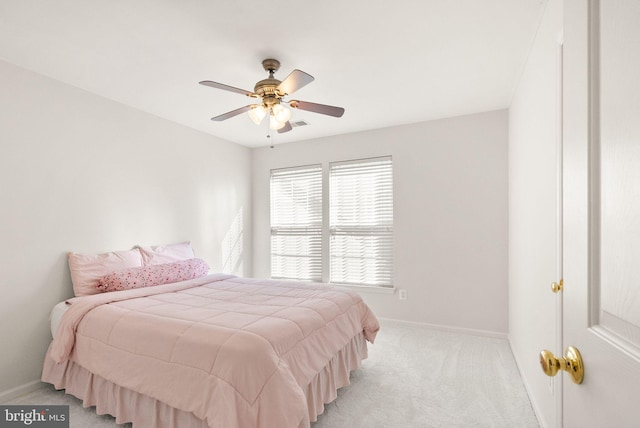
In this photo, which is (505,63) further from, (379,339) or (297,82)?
(379,339)

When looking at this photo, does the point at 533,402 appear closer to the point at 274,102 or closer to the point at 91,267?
the point at 274,102

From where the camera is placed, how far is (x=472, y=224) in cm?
364

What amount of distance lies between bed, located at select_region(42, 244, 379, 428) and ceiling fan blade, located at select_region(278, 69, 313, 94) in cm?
154

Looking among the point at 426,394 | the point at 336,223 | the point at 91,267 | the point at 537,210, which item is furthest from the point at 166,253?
the point at 537,210

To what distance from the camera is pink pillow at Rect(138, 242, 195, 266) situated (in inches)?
127

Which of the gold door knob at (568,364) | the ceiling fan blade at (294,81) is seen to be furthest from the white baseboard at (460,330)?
the gold door knob at (568,364)

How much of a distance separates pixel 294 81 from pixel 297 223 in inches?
114

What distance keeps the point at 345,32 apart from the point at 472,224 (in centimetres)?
261

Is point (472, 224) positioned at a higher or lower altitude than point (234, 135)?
lower

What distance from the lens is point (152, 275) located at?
2.94 metres

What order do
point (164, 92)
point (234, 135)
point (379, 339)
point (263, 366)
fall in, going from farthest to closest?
point (234, 135) → point (379, 339) → point (164, 92) → point (263, 366)

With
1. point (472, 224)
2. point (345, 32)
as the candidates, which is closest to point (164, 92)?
point (345, 32)

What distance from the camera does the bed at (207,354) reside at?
153cm

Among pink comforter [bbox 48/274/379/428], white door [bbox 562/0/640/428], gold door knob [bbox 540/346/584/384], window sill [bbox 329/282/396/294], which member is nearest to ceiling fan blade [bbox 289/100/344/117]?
pink comforter [bbox 48/274/379/428]
